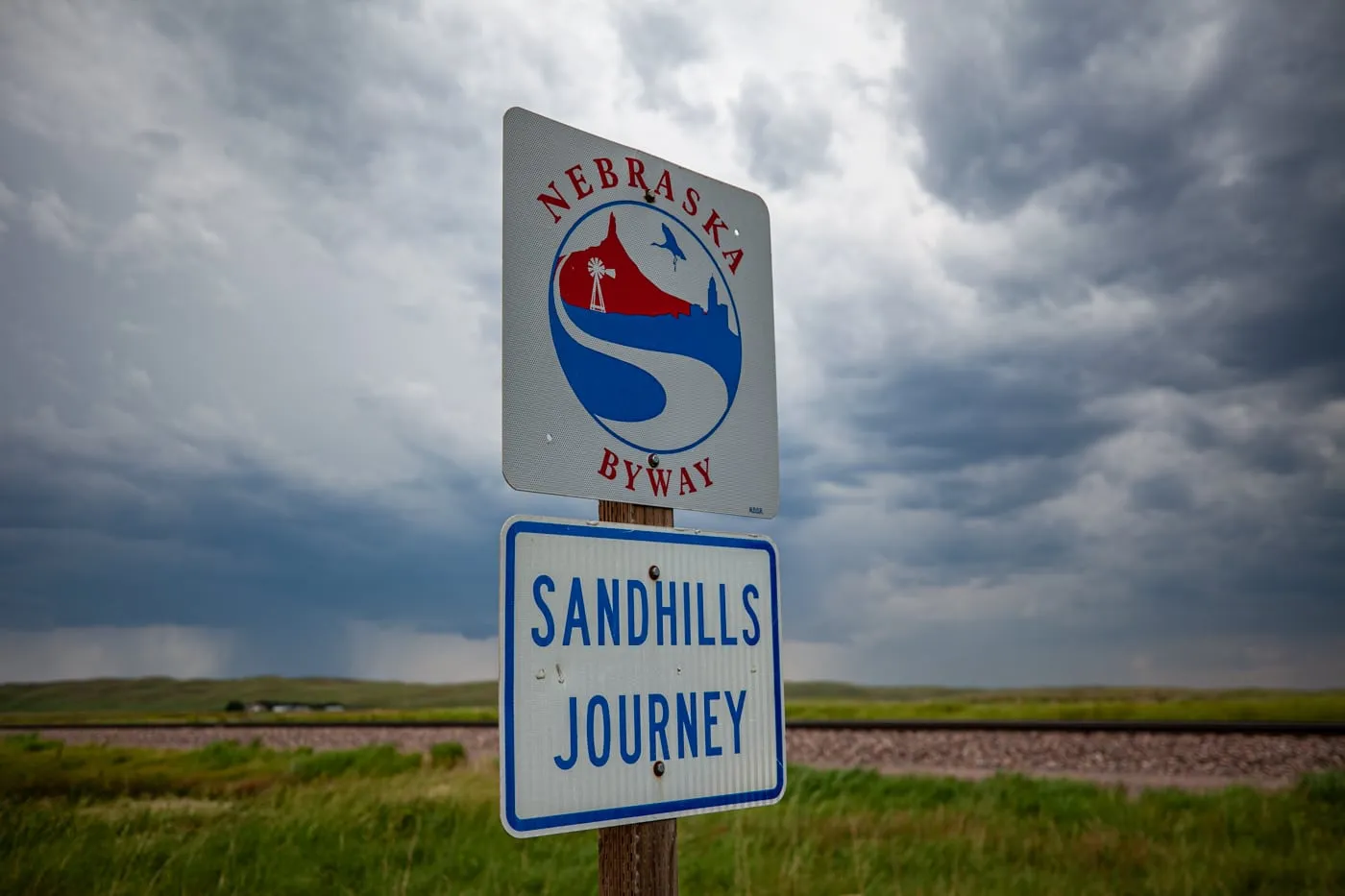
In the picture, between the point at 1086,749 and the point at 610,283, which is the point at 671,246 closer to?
the point at 610,283

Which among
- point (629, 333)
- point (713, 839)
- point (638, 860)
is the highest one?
point (629, 333)

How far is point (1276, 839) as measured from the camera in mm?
7449

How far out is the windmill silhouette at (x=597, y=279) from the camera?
2.47 metres

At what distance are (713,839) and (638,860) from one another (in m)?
5.18

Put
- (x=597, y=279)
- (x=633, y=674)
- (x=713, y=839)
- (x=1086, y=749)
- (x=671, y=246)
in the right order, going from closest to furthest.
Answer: (x=633, y=674), (x=597, y=279), (x=671, y=246), (x=713, y=839), (x=1086, y=749)

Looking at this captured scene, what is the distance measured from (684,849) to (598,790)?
5.01 metres

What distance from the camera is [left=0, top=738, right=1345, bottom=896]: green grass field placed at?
236 inches

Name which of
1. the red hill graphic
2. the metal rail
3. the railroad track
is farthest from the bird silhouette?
the metal rail

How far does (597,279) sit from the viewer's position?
250 cm

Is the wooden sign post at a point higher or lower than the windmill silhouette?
lower

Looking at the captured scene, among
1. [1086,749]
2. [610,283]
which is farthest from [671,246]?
[1086,749]

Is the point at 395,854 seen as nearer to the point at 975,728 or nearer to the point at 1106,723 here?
the point at 975,728

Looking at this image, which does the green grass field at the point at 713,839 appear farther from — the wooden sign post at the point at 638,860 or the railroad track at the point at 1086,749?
the wooden sign post at the point at 638,860

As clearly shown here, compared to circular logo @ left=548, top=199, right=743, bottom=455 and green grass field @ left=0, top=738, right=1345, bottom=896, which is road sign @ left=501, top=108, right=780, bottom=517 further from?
green grass field @ left=0, top=738, right=1345, bottom=896
